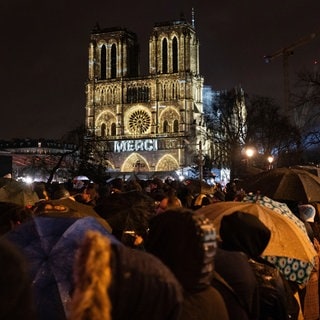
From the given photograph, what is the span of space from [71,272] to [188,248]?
0.74m

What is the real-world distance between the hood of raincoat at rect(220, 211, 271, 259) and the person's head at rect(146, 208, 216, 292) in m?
1.06

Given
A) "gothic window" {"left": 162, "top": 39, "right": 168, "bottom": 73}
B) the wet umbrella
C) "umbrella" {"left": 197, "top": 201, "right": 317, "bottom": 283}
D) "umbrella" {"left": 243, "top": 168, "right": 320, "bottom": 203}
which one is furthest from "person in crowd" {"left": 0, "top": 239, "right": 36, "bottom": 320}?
"gothic window" {"left": 162, "top": 39, "right": 168, "bottom": 73}

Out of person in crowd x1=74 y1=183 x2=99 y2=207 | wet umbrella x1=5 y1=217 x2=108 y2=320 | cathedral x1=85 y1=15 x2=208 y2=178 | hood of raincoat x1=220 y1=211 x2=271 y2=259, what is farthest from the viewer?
cathedral x1=85 y1=15 x2=208 y2=178

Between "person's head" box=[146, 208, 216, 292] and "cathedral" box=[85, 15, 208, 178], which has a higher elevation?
"cathedral" box=[85, 15, 208, 178]

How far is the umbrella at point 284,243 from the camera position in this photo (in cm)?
454

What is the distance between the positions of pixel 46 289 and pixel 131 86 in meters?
84.2

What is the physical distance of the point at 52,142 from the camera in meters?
124

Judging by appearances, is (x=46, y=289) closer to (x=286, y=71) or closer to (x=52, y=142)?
(x=286, y=71)

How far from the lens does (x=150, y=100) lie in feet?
276

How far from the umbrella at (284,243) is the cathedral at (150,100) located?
240ft

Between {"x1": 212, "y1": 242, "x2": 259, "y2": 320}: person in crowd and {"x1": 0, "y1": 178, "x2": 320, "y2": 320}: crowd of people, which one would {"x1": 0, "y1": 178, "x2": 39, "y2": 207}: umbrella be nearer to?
{"x1": 0, "y1": 178, "x2": 320, "y2": 320}: crowd of people

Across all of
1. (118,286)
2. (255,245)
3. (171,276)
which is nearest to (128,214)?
(255,245)

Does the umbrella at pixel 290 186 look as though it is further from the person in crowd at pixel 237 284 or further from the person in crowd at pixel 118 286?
the person in crowd at pixel 118 286

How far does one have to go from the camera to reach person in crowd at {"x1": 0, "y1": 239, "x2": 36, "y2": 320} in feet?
5.93
